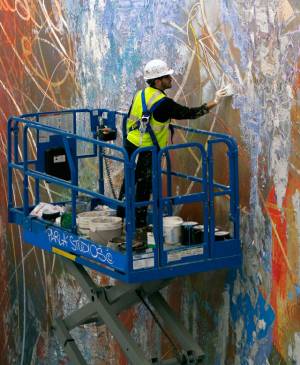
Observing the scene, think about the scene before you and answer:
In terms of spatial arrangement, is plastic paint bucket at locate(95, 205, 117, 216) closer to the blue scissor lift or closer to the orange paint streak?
the blue scissor lift

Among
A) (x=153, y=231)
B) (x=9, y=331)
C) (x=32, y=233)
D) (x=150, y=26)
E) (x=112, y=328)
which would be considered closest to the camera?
(x=153, y=231)

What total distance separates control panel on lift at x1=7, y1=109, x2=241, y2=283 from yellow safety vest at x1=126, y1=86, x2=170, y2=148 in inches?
6.7

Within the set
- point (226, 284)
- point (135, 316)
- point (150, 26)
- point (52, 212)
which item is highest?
point (150, 26)

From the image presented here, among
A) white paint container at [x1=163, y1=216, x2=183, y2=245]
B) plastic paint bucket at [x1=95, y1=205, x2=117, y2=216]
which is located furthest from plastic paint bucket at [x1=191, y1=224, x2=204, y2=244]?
plastic paint bucket at [x1=95, y1=205, x2=117, y2=216]

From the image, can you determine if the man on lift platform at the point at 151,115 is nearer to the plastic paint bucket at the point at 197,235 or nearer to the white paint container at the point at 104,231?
the white paint container at the point at 104,231

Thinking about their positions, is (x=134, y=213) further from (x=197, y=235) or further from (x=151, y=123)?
(x=151, y=123)

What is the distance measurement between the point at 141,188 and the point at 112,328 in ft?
3.52

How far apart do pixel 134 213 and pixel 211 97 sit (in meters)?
1.47

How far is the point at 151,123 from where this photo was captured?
26.8ft

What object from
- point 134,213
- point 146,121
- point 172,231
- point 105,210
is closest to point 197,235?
point 172,231

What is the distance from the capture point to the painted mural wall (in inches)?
301

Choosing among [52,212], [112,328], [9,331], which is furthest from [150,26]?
[9,331]

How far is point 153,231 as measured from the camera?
7504 millimetres

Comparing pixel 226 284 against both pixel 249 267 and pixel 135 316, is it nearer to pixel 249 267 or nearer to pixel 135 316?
pixel 249 267
